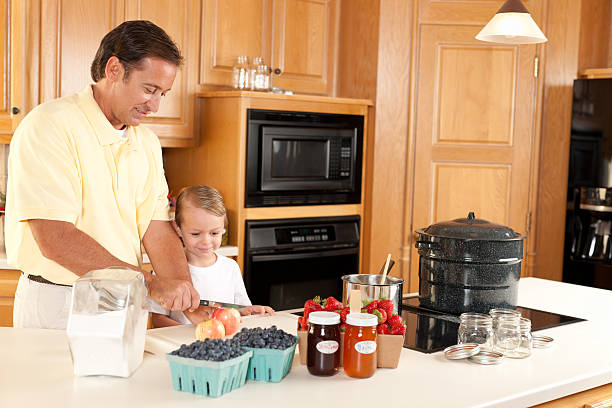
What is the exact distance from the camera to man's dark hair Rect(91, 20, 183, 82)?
1.96m

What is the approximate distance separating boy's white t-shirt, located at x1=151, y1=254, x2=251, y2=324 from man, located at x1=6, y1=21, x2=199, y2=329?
0.90 feet

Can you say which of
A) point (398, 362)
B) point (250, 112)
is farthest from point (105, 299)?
point (250, 112)

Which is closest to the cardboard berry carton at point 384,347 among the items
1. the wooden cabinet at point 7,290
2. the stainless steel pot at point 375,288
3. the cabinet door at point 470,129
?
the stainless steel pot at point 375,288

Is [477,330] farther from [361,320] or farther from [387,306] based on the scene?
[361,320]

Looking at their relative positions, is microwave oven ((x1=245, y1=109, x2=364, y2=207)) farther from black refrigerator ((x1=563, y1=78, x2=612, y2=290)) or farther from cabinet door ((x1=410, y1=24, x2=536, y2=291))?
black refrigerator ((x1=563, y1=78, x2=612, y2=290))

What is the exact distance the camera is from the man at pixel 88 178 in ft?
6.14

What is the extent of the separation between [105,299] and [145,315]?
13 centimetres

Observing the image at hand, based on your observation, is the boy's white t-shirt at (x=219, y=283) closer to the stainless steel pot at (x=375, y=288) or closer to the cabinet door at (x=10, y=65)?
the stainless steel pot at (x=375, y=288)

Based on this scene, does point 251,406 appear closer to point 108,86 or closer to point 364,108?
point 108,86

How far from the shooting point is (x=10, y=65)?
3.03 meters

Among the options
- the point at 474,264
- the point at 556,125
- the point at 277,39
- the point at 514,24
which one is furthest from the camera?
the point at 556,125

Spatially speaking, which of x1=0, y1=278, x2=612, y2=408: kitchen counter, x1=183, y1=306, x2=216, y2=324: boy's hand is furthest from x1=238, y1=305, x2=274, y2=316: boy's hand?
x1=0, y1=278, x2=612, y2=408: kitchen counter

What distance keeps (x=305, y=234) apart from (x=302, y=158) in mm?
360

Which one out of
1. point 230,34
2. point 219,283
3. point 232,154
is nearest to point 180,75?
point 230,34
